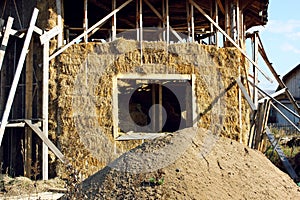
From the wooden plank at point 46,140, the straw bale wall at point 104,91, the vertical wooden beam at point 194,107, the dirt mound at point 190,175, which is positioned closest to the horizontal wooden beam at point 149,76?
the straw bale wall at point 104,91

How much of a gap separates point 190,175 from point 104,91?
6.29 metres

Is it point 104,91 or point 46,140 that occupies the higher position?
point 104,91

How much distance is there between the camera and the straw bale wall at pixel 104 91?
13117mm

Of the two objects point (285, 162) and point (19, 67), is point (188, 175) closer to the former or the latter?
point (19, 67)

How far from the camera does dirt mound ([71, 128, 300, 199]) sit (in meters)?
7.36

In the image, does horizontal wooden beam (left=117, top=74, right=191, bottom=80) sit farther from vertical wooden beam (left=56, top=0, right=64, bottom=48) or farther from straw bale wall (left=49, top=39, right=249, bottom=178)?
vertical wooden beam (left=56, top=0, right=64, bottom=48)

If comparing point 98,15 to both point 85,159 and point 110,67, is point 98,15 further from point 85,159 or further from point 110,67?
point 85,159

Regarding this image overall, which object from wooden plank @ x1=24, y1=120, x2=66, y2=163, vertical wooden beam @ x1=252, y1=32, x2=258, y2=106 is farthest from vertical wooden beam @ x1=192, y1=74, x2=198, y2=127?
wooden plank @ x1=24, y1=120, x2=66, y2=163

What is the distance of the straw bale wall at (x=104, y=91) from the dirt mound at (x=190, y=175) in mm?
4788

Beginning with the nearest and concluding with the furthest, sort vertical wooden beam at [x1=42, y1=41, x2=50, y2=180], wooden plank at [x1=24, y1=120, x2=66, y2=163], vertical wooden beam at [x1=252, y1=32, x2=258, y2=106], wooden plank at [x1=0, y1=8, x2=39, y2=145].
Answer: wooden plank at [x1=0, y1=8, x2=39, y2=145] → wooden plank at [x1=24, y1=120, x2=66, y2=163] → vertical wooden beam at [x1=42, y1=41, x2=50, y2=180] → vertical wooden beam at [x1=252, y1=32, x2=258, y2=106]

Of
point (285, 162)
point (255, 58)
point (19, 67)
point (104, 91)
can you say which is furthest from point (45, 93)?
point (255, 58)

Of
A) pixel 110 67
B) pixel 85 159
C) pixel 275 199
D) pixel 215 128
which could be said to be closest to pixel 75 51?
pixel 110 67

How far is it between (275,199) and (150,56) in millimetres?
6941

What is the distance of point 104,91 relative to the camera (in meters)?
13.4
